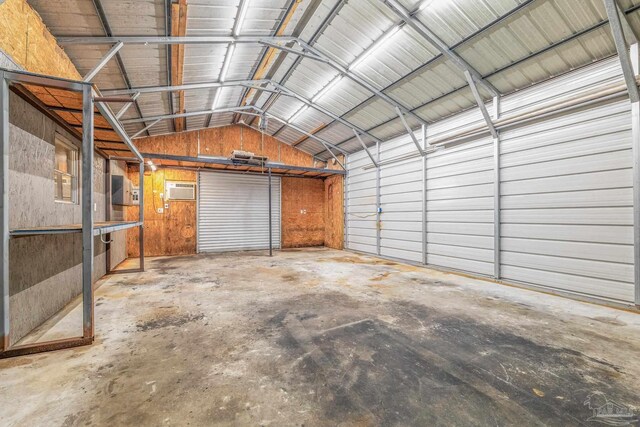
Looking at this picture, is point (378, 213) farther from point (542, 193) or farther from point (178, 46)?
point (178, 46)

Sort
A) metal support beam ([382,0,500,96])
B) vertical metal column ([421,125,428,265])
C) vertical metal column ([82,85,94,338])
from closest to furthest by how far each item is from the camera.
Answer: vertical metal column ([82,85,94,338]), metal support beam ([382,0,500,96]), vertical metal column ([421,125,428,265])

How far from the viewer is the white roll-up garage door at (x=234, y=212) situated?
34.2 ft

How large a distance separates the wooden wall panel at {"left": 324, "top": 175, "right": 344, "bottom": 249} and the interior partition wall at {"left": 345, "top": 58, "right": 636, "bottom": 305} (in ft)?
12.6

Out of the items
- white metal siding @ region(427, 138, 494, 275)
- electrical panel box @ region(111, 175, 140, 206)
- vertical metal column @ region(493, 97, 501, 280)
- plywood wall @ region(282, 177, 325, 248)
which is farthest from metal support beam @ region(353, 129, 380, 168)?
electrical panel box @ region(111, 175, 140, 206)

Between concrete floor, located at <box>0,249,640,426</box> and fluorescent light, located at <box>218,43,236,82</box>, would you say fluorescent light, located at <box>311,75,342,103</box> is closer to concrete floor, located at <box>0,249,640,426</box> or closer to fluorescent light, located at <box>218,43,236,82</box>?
fluorescent light, located at <box>218,43,236,82</box>

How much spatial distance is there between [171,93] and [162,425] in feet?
23.4

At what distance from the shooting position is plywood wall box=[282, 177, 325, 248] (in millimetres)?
11984

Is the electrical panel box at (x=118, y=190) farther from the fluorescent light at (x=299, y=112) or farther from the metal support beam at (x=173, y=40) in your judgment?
the fluorescent light at (x=299, y=112)

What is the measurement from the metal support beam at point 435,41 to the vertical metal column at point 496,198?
46 centimetres

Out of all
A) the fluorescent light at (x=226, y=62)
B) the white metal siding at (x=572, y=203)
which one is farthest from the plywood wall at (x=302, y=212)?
the white metal siding at (x=572, y=203)

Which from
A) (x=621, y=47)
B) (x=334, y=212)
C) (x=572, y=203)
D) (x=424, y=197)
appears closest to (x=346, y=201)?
(x=334, y=212)

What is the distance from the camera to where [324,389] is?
2193mm

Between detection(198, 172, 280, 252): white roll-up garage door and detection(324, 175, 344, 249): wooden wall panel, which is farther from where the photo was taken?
detection(324, 175, 344, 249): wooden wall panel

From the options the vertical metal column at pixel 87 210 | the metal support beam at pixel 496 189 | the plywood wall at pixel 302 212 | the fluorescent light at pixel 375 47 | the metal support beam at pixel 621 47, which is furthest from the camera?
the plywood wall at pixel 302 212
